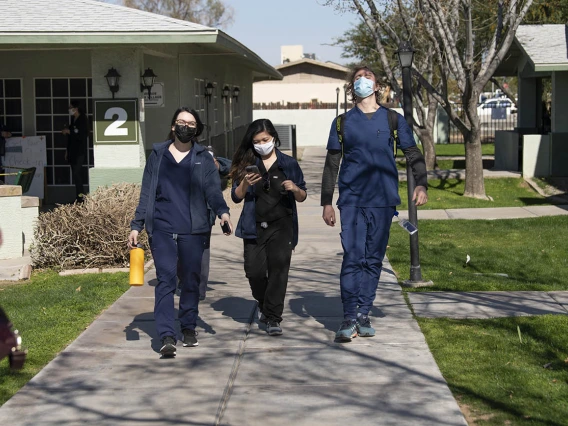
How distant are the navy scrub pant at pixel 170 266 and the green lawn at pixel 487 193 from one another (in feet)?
31.2

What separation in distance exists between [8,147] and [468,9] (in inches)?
333

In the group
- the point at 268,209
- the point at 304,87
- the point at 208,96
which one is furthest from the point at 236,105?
the point at 304,87

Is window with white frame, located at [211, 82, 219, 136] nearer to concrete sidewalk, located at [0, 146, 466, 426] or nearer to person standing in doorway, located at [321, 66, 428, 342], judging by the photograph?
concrete sidewalk, located at [0, 146, 466, 426]

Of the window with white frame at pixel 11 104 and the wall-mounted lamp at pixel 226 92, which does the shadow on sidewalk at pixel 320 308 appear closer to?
the window with white frame at pixel 11 104

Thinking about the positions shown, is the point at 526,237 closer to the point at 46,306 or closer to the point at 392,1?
the point at 46,306

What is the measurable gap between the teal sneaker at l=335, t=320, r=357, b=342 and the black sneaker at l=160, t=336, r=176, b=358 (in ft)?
4.07

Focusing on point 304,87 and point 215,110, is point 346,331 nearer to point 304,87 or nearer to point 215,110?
point 215,110

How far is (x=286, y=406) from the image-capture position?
18.4 ft

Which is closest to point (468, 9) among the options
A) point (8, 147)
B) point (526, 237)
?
point (526, 237)

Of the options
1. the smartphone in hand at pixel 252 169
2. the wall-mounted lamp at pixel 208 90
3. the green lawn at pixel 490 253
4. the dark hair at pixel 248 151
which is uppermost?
the wall-mounted lamp at pixel 208 90

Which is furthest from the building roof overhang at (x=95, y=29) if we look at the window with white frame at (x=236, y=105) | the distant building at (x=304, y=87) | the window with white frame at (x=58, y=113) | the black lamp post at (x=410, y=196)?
the distant building at (x=304, y=87)

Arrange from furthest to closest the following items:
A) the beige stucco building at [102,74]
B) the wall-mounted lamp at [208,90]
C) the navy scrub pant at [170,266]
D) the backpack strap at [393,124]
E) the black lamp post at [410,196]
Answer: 1. the wall-mounted lamp at [208,90]
2. the beige stucco building at [102,74]
3. the black lamp post at [410,196]
4. the backpack strap at [393,124]
5. the navy scrub pant at [170,266]

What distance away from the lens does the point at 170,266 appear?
6.75 meters

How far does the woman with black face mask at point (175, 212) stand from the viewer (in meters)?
6.76
